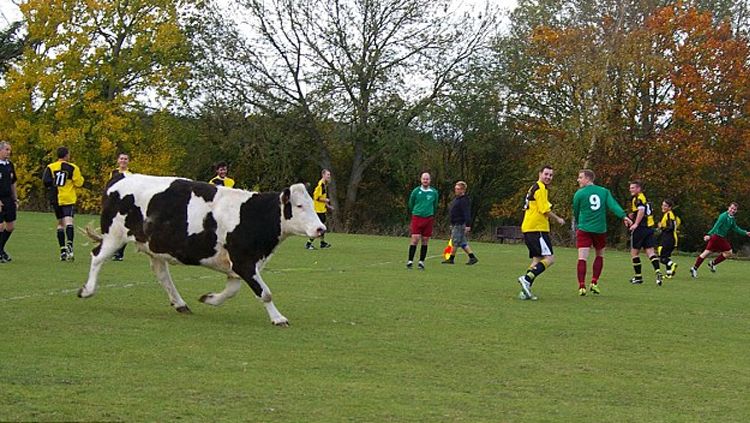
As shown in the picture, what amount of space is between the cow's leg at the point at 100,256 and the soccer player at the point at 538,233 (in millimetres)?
6161

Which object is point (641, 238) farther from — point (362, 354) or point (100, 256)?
point (362, 354)

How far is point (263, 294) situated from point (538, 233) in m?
5.79

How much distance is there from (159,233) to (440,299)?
4729mm

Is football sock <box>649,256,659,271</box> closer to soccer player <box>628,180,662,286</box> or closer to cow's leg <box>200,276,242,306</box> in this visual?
soccer player <box>628,180,662,286</box>

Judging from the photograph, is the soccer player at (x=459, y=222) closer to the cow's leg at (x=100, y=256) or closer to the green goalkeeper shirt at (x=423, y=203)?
the green goalkeeper shirt at (x=423, y=203)

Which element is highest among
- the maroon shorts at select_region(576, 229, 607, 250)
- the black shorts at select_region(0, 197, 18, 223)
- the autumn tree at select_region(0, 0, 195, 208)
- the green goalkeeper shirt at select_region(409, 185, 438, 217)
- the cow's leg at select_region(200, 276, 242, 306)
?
the autumn tree at select_region(0, 0, 195, 208)

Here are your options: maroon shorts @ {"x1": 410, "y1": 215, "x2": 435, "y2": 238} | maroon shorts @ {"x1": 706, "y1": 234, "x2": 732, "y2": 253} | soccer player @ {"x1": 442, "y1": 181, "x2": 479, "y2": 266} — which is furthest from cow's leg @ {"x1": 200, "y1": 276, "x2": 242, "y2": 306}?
maroon shorts @ {"x1": 706, "y1": 234, "x2": 732, "y2": 253}

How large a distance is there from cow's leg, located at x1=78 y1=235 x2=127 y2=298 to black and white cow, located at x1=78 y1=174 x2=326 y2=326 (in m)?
0.02

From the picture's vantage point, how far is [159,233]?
11227 millimetres

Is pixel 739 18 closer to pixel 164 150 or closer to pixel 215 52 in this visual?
pixel 215 52

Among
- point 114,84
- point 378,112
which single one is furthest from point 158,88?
point 378,112

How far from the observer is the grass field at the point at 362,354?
272 inches

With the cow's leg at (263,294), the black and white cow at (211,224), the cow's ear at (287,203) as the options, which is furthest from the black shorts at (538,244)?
the cow's leg at (263,294)

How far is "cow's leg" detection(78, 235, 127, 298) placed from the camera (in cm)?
1166
